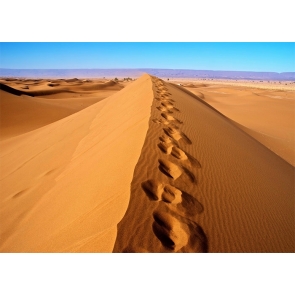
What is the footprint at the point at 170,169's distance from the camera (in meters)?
2.95

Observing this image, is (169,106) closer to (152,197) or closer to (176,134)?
(176,134)

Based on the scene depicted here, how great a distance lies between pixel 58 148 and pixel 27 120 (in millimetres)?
8740

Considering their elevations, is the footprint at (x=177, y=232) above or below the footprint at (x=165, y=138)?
below

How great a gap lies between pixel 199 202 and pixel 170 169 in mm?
572

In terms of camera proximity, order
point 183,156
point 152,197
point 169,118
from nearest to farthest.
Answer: point 152,197
point 183,156
point 169,118

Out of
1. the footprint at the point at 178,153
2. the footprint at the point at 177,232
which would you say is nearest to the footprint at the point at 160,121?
the footprint at the point at 178,153

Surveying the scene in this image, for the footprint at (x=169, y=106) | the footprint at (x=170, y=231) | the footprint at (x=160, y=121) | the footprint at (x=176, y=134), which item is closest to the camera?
the footprint at (x=170, y=231)

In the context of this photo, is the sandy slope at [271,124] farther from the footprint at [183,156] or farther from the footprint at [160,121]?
the footprint at [183,156]

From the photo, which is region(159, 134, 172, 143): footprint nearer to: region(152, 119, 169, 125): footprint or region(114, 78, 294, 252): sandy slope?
region(114, 78, 294, 252): sandy slope

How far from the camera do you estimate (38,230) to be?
9.40ft

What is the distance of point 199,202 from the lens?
2.67m

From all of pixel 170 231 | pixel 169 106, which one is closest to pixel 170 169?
pixel 170 231

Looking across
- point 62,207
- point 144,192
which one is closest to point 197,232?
point 144,192

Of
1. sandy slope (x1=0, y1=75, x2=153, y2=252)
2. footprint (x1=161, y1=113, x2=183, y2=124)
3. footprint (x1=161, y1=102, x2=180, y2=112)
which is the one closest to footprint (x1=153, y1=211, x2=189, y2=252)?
sandy slope (x1=0, y1=75, x2=153, y2=252)
